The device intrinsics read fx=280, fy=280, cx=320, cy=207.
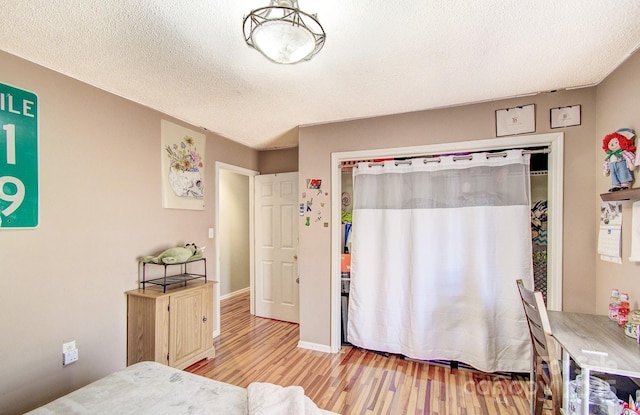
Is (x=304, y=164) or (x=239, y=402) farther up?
(x=304, y=164)

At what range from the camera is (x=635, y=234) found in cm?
161

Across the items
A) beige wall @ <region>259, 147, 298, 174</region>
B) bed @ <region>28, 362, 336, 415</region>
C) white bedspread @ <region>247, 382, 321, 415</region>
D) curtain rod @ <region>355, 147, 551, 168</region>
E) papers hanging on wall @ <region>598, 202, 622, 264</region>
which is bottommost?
bed @ <region>28, 362, 336, 415</region>

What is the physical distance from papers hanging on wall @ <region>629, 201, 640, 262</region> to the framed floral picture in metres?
3.52

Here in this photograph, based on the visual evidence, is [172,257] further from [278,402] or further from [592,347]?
[592,347]

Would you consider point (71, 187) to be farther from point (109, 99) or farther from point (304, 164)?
point (304, 164)

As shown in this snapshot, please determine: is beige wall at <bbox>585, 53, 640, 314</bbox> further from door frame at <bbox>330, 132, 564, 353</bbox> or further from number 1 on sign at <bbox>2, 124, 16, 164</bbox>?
number 1 on sign at <bbox>2, 124, 16, 164</bbox>

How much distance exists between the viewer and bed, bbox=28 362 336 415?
1203 mm

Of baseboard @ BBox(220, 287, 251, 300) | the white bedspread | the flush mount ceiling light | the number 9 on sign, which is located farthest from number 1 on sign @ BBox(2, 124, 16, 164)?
baseboard @ BBox(220, 287, 251, 300)

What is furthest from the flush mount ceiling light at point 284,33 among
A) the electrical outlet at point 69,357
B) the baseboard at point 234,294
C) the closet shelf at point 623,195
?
the baseboard at point 234,294

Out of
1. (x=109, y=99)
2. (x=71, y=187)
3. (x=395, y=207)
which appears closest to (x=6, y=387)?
(x=71, y=187)

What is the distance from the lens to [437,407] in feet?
6.75

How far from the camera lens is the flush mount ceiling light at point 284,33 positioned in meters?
1.18

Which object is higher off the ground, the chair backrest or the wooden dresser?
the chair backrest

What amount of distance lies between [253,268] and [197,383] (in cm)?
264
